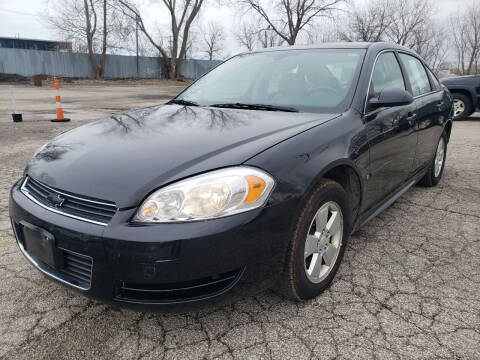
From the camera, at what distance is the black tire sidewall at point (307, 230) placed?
1869mm

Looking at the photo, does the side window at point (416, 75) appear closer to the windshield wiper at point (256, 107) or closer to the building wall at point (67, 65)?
the windshield wiper at point (256, 107)

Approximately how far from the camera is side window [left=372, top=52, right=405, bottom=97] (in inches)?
108

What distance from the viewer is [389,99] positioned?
96.3 inches

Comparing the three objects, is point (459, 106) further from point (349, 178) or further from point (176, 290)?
point (176, 290)

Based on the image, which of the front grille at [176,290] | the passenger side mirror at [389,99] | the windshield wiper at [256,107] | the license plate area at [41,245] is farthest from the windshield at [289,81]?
the license plate area at [41,245]

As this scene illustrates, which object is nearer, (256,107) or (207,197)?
(207,197)

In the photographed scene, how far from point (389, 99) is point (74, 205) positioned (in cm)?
198

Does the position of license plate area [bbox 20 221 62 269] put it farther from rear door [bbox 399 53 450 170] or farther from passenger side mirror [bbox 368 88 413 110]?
rear door [bbox 399 53 450 170]

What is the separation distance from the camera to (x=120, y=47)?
36625mm

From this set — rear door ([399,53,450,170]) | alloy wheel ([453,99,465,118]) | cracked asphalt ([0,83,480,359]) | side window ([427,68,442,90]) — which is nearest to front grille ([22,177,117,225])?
cracked asphalt ([0,83,480,359])

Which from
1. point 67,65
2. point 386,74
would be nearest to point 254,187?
point 386,74

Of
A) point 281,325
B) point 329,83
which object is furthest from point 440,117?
point 281,325

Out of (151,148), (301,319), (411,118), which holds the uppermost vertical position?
(411,118)

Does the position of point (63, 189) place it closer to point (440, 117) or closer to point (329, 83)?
point (329, 83)
